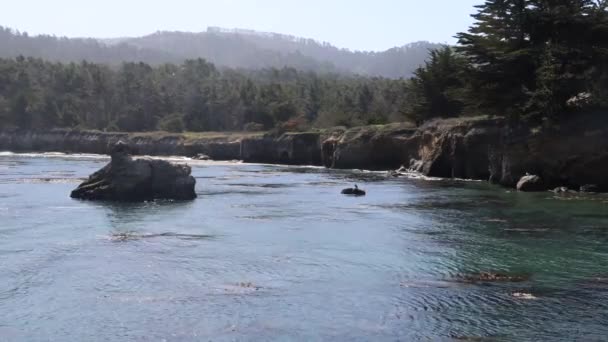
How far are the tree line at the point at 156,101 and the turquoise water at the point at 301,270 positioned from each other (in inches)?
3653

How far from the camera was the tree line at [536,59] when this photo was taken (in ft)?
175

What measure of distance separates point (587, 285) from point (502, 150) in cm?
3886

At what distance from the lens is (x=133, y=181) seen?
46.3 m

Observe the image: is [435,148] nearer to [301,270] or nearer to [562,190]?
[562,190]

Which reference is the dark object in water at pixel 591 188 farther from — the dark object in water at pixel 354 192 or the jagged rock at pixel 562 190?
the dark object in water at pixel 354 192

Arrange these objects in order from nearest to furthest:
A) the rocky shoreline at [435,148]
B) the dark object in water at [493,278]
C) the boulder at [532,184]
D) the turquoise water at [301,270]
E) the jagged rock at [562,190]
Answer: the turquoise water at [301,270] → the dark object in water at [493,278] → the jagged rock at [562,190] → the rocky shoreline at [435,148] → the boulder at [532,184]

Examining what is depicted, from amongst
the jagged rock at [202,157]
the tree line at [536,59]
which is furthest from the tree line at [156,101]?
the tree line at [536,59]

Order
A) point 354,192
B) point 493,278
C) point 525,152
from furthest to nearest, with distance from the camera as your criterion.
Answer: point 525,152 < point 354,192 < point 493,278

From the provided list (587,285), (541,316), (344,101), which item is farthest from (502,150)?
(344,101)

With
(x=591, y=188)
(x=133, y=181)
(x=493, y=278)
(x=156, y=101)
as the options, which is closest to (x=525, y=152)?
(x=591, y=188)

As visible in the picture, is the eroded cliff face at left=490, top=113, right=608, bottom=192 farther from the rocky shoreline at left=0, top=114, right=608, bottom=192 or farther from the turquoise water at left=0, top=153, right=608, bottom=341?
the turquoise water at left=0, top=153, right=608, bottom=341

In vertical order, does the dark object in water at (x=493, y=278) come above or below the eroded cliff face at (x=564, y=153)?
below

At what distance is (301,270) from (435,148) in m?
50.2

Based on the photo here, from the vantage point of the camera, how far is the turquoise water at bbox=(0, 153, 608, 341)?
60.4ft
